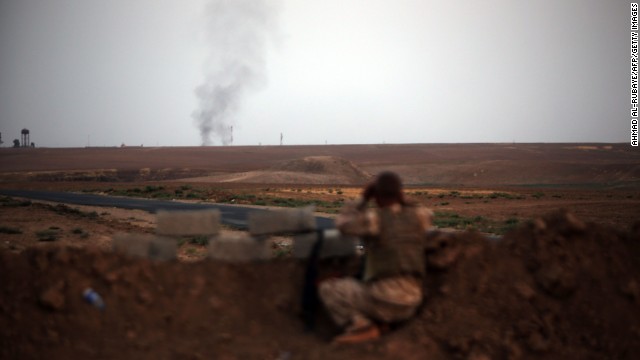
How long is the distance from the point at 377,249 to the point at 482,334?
1337 millimetres

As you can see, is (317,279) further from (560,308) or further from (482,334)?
(560,308)

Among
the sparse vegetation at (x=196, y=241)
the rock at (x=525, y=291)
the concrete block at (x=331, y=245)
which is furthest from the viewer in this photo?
the sparse vegetation at (x=196, y=241)

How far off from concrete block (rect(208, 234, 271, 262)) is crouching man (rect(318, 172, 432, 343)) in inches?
62.3

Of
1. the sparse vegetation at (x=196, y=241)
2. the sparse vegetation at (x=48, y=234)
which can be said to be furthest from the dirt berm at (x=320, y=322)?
the sparse vegetation at (x=48, y=234)

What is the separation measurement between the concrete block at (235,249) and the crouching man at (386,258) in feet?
5.20

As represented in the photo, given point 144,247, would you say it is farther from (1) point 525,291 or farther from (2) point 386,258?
(1) point 525,291

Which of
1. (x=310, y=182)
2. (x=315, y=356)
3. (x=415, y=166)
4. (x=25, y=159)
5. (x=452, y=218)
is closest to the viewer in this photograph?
(x=315, y=356)

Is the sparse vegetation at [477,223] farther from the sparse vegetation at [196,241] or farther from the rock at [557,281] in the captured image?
the rock at [557,281]

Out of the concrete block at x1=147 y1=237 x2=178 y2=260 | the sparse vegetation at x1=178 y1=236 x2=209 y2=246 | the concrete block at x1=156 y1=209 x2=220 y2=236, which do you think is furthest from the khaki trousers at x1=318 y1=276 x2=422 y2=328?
the sparse vegetation at x1=178 y1=236 x2=209 y2=246

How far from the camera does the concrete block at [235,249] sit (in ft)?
25.0

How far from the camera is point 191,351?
6551 millimetres

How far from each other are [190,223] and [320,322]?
2.01 m

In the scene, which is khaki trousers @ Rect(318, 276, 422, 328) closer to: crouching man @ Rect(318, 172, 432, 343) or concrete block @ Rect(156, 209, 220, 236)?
crouching man @ Rect(318, 172, 432, 343)

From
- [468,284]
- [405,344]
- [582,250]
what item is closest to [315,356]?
[405,344]
